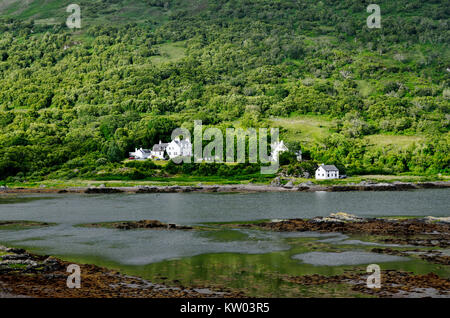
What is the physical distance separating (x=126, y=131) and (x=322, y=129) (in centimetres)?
5865

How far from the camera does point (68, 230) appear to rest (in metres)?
46.7

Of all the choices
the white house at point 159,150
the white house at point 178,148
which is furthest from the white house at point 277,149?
the white house at point 159,150

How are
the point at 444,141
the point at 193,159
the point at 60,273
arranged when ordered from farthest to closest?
the point at 444,141, the point at 193,159, the point at 60,273

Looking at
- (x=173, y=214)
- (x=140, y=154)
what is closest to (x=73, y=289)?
(x=173, y=214)

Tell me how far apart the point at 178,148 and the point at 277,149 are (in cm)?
2679

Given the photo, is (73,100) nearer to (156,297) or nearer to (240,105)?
(240,105)

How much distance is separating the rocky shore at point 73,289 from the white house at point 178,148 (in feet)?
323

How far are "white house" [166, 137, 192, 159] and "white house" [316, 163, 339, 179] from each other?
37323 millimetres

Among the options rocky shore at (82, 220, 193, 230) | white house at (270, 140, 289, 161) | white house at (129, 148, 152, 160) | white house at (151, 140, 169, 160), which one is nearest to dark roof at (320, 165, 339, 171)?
white house at (270, 140, 289, 161)

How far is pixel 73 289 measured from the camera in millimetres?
23375

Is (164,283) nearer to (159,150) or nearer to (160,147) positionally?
(159,150)

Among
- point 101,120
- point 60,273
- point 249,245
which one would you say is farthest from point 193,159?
point 60,273

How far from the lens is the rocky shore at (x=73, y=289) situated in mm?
22391

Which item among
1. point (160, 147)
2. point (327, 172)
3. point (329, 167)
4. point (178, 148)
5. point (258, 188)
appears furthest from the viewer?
point (160, 147)
